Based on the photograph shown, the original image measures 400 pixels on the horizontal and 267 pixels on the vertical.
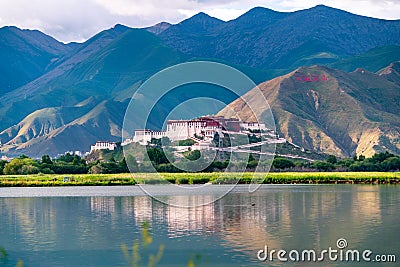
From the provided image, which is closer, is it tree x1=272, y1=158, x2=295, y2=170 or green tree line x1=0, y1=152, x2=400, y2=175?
green tree line x1=0, y1=152, x2=400, y2=175

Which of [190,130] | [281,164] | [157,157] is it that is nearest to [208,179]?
[157,157]

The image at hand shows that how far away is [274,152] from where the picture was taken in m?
168

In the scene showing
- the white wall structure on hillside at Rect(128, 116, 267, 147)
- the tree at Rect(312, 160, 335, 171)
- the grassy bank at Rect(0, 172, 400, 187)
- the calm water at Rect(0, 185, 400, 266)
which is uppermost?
the white wall structure on hillside at Rect(128, 116, 267, 147)

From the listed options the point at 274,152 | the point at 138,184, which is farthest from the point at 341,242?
the point at 274,152

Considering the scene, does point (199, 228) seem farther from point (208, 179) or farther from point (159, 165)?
point (159, 165)

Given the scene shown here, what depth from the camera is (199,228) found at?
4666 centimetres

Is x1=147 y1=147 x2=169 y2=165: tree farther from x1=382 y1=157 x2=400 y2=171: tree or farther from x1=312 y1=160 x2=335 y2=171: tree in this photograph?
x1=382 y1=157 x2=400 y2=171: tree

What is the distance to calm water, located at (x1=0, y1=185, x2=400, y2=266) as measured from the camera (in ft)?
120

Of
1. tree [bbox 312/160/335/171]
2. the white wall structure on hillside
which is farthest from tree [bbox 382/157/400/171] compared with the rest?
the white wall structure on hillside

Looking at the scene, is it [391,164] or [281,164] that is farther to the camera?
[281,164]

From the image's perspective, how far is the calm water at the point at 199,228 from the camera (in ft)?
120

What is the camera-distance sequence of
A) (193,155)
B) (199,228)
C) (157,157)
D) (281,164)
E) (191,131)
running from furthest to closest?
(191,131) < (281,164) < (157,157) < (193,155) < (199,228)

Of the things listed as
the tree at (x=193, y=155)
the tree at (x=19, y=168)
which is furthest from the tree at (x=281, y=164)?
the tree at (x=19, y=168)

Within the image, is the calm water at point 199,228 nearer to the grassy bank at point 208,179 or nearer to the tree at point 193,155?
the grassy bank at point 208,179
